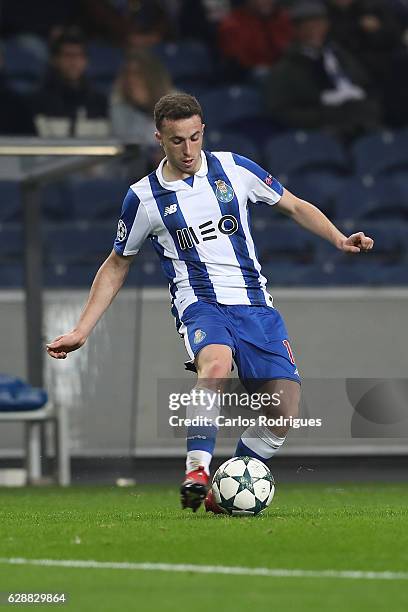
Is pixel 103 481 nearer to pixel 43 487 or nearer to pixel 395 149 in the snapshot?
pixel 43 487

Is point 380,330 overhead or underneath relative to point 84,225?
underneath

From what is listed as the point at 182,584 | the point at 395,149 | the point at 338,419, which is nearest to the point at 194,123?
the point at 182,584

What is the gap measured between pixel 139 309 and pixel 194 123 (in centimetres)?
522

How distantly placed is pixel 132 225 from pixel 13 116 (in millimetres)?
7016

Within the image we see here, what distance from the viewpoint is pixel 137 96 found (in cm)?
1404

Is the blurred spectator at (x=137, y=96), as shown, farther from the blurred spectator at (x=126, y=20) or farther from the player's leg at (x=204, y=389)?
the player's leg at (x=204, y=389)

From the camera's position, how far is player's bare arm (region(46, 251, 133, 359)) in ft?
22.9

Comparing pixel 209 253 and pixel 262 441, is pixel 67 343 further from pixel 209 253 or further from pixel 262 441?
pixel 262 441

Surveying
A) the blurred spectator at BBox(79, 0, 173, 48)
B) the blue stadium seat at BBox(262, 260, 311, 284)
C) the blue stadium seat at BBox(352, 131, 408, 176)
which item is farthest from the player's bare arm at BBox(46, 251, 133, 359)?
the blurred spectator at BBox(79, 0, 173, 48)

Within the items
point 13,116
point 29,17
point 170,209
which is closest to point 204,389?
point 170,209

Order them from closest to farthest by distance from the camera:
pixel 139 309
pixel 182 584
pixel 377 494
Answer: pixel 182 584 < pixel 377 494 < pixel 139 309

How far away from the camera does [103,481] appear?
11961mm

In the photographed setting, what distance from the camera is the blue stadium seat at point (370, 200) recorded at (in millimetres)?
14203

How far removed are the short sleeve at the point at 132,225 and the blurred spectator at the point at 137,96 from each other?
667cm
